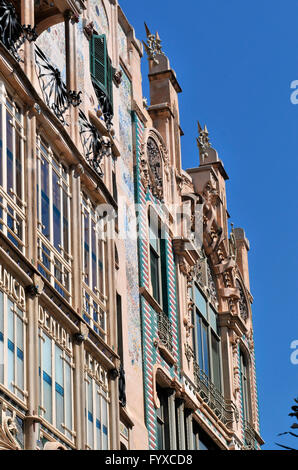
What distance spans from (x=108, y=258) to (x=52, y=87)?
362 centimetres

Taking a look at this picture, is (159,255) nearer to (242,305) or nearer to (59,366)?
(242,305)

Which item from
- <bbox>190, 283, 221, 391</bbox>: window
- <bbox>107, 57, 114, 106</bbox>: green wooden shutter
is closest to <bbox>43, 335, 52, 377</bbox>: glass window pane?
<bbox>107, 57, 114, 106</bbox>: green wooden shutter

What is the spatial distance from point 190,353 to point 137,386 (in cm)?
521

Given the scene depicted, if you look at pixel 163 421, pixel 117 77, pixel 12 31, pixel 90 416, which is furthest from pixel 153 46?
pixel 90 416

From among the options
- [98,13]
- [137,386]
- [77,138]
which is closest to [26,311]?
[77,138]

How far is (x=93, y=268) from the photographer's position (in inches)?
1161

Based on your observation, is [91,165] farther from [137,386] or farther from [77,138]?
[137,386]

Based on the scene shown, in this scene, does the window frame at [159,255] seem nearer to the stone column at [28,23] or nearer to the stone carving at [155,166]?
the stone carving at [155,166]

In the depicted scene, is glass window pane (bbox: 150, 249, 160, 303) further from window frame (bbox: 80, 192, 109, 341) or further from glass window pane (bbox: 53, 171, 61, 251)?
glass window pane (bbox: 53, 171, 61, 251)

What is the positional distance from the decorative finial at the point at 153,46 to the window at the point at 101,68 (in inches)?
266

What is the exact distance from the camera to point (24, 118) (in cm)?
2716

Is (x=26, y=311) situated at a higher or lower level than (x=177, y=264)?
lower

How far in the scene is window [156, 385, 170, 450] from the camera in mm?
35594

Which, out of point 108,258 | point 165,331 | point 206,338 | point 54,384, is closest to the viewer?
point 54,384
